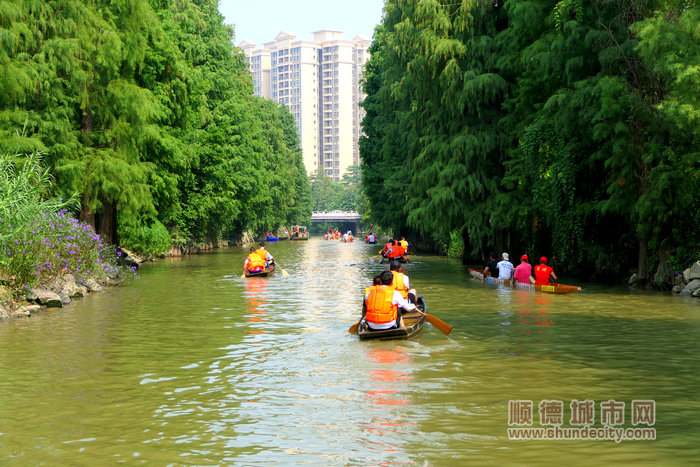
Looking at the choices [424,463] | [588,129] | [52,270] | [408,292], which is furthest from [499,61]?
[424,463]

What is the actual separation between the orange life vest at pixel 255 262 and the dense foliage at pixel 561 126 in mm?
7454

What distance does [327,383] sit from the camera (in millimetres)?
11602

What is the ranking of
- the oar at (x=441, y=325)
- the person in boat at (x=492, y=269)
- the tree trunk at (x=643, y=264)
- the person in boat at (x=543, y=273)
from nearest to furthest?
the oar at (x=441, y=325) → the person in boat at (x=543, y=273) → the tree trunk at (x=643, y=264) → the person in boat at (x=492, y=269)

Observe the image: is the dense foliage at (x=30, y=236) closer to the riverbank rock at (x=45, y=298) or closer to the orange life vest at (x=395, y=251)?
the riverbank rock at (x=45, y=298)

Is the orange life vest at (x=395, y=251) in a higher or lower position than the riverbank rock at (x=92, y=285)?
higher

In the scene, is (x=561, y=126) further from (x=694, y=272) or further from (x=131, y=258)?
(x=131, y=258)

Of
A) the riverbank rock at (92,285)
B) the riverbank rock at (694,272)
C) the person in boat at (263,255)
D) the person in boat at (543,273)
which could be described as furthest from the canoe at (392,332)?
the person in boat at (263,255)

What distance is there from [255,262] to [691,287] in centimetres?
1739

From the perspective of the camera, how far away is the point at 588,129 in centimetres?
2695

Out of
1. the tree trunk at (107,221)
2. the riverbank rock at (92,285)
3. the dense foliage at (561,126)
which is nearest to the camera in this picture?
the dense foliage at (561,126)

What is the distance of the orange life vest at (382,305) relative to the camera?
15.5 metres

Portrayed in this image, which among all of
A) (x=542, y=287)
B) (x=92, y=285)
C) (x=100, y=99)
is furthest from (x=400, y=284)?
(x=100, y=99)

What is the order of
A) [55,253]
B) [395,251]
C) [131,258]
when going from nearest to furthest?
[55,253], [131,258], [395,251]

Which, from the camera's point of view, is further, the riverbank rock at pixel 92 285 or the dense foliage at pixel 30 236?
the riverbank rock at pixel 92 285
